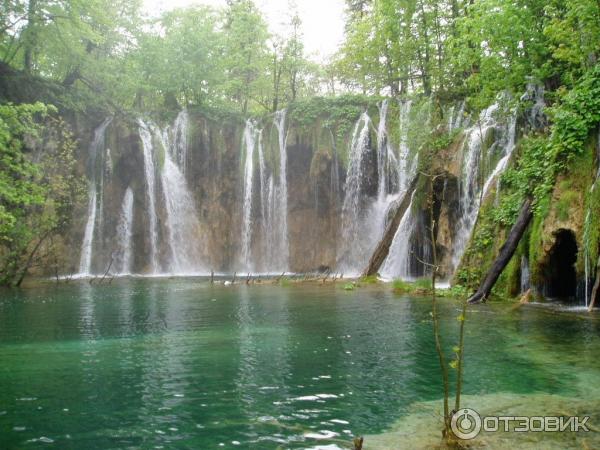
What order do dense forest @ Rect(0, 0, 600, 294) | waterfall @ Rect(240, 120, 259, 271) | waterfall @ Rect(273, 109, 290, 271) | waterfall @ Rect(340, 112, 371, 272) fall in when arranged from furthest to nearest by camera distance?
waterfall @ Rect(240, 120, 259, 271) < waterfall @ Rect(273, 109, 290, 271) < waterfall @ Rect(340, 112, 371, 272) < dense forest @ Rect(0, 0, 600, 294)

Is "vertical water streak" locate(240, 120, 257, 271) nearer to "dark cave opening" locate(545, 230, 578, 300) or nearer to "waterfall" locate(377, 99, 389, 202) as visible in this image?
"waterfall" locate(377, 99, 389, 202)

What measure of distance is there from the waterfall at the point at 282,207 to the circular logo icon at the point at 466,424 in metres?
27.4

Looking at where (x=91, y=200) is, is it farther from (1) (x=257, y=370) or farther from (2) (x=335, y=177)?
(1) (x=257, y=370)

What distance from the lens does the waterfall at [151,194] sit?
1257 inches

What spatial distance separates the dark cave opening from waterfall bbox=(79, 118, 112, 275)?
82.8ft

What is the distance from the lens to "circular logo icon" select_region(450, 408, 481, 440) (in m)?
4.61

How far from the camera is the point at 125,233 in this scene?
31.7 meters

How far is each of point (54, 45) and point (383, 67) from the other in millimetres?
18588

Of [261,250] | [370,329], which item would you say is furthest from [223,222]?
[370,329]

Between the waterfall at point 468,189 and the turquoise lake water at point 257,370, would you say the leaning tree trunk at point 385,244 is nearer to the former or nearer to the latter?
the waterfall at point 468,189

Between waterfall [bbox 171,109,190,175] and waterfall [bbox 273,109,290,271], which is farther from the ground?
waterfall [bbox 171,109,190,175]

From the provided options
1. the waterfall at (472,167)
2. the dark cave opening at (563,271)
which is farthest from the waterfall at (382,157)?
the dark cave opening at (563,271)

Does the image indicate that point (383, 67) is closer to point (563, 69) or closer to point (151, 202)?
point (563, 69)

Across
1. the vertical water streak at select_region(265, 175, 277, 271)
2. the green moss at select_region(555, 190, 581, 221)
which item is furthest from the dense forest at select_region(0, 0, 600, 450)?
the vertical water streak at select_region(265, 175, 277, 271)
